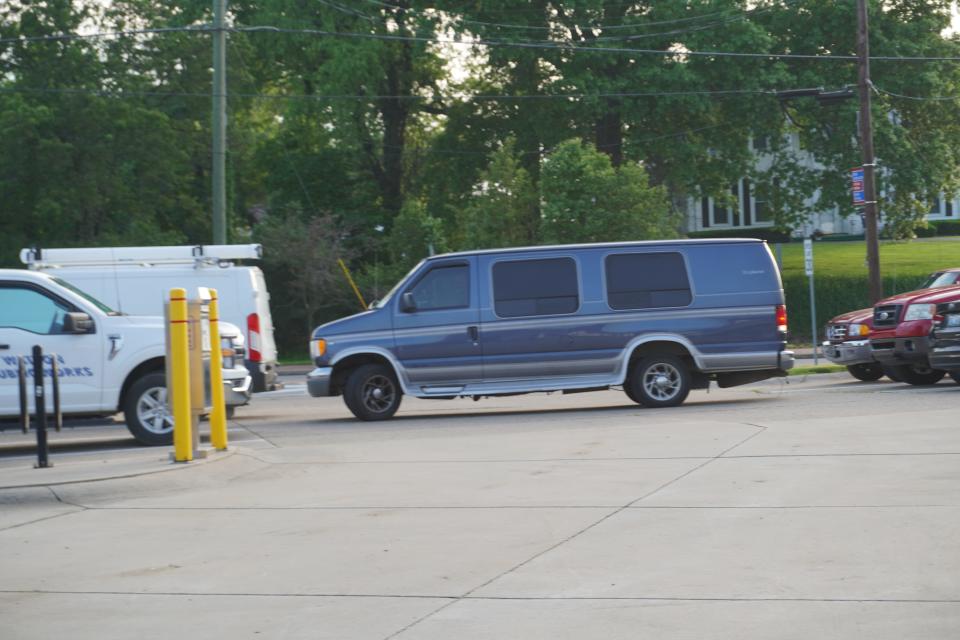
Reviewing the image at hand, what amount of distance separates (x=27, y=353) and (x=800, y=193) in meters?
33.3

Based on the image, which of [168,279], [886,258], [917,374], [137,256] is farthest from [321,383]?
[886,258]

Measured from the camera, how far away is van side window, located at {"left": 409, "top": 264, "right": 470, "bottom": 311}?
1747 cm

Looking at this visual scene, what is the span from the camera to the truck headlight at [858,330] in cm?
2055

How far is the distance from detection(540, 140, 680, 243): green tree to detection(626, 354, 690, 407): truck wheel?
16357mm

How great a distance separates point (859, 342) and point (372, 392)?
317 inches

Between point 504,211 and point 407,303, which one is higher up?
point 504,211

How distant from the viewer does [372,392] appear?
57.6ft

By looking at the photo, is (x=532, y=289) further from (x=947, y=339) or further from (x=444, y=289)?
(x=947, y=339)

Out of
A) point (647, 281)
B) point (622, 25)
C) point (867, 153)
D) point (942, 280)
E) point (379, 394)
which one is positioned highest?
point (622, 25)

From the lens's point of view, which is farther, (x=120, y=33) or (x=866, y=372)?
(x=120, y=33)

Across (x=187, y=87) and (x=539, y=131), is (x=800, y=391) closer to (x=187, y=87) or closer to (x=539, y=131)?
(x=539, y=131)

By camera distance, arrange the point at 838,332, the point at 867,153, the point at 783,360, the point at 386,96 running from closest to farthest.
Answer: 1. the point at 783,360
2. the point at 838,332
3. the point at 867,153
4. the point at 386,96

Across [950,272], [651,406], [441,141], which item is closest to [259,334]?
[651,406]

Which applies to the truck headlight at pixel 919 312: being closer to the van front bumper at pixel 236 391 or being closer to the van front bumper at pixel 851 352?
the van front bumper at pixel 851 352
